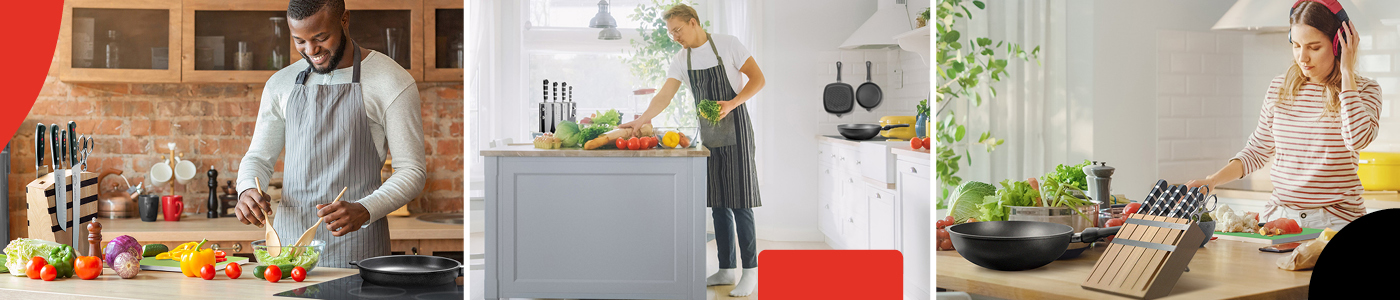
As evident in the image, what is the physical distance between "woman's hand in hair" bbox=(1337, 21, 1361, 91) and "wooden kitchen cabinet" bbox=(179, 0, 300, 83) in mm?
3343

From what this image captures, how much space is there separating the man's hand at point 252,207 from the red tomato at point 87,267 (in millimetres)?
336

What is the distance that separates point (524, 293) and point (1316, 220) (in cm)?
175

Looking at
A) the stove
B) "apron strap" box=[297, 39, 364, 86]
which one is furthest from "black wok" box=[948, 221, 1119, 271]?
"apron strap" box=[297, 39, 364, 86]

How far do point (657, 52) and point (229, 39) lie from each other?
223 cm

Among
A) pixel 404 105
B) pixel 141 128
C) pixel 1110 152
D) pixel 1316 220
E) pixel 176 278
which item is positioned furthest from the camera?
pixel 141 128

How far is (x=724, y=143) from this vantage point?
78.5 inches

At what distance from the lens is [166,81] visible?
3326mm

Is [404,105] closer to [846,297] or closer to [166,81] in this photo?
[846,297]

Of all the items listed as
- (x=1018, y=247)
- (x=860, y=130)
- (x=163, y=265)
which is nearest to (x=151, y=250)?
(x=163, y=265)

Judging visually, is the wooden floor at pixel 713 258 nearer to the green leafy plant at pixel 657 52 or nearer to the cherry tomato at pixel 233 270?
the green leafy plant at pixel 657 52

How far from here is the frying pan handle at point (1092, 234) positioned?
165 centimetres

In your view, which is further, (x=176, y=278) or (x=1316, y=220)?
(x=176, y=278)

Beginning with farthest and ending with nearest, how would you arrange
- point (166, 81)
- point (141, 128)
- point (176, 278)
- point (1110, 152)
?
point (141, 128), point (166, 81), point (1110, 152), point (176, 278)

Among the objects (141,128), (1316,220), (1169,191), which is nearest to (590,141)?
(1169,191)
